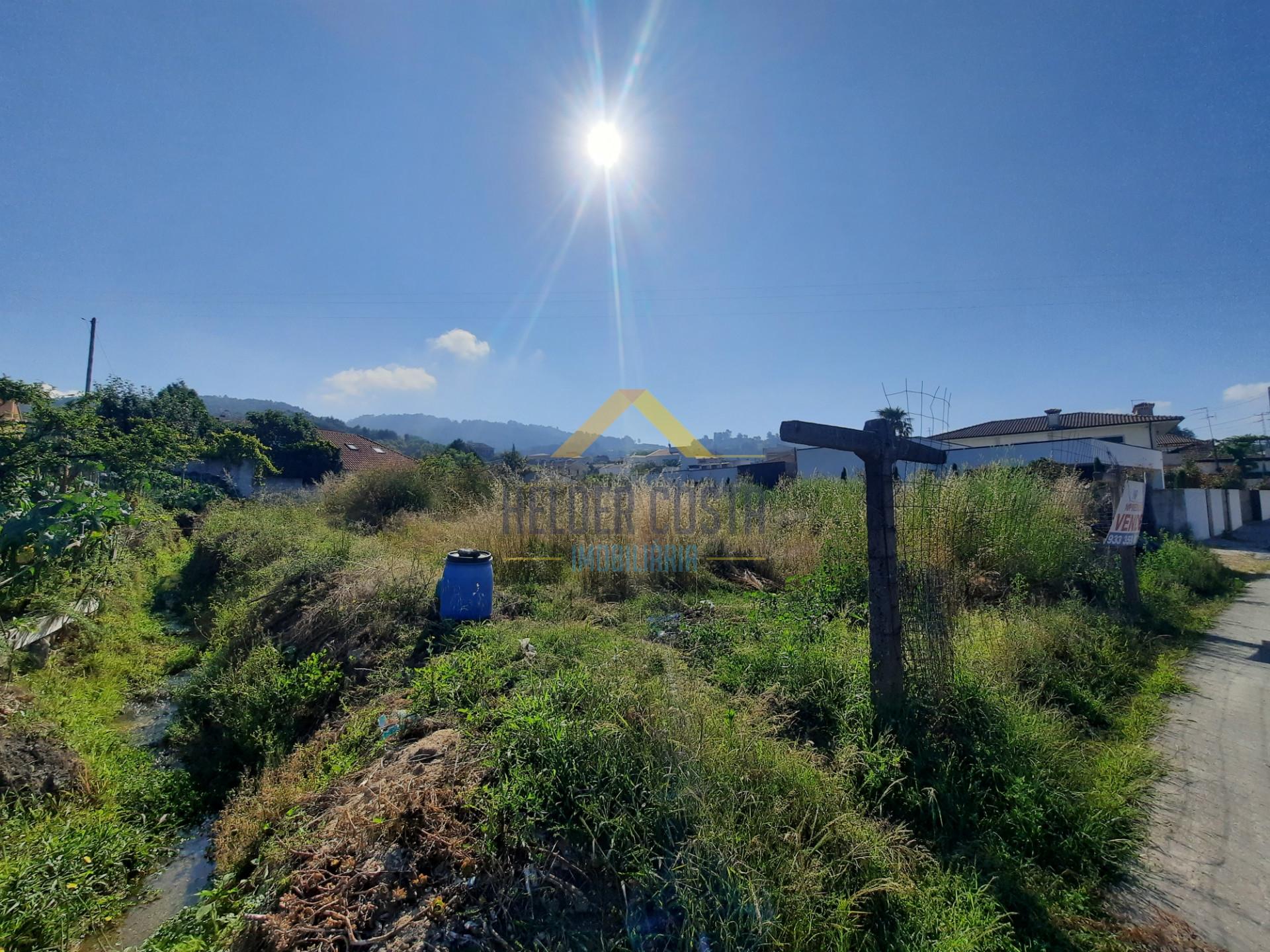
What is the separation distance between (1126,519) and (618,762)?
5.60 meters

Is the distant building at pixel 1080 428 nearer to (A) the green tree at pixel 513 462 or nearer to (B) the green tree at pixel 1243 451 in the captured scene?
(B) the green tree at pixel 1243 451

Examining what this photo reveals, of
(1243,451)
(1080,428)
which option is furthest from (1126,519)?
(1243,451)

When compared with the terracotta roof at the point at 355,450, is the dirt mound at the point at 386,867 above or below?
below

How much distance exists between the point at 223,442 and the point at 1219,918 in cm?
1950

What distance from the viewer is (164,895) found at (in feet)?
8.20

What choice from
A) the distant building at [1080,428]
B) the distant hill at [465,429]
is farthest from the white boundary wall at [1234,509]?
the distant hill at [465,429]

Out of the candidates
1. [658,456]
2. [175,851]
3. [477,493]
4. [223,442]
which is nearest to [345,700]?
[175,851]

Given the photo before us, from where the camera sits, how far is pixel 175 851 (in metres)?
2.79

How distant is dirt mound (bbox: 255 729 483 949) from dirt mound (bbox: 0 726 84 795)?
6.31 feet

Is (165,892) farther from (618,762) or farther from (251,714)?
(618,762)

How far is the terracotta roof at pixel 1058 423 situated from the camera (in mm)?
24766

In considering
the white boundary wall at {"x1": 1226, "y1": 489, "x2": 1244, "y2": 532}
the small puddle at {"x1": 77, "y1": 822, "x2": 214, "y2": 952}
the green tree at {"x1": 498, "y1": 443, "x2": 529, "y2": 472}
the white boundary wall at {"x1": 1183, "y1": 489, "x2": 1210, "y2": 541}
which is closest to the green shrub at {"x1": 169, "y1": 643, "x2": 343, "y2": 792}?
the small puddle at {"x1": 77, "y1": 822, "x2": 214, "y2": 952}

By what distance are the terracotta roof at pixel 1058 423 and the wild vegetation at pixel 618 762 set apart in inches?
909

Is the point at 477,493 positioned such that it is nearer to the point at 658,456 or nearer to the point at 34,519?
the point at 34,519
